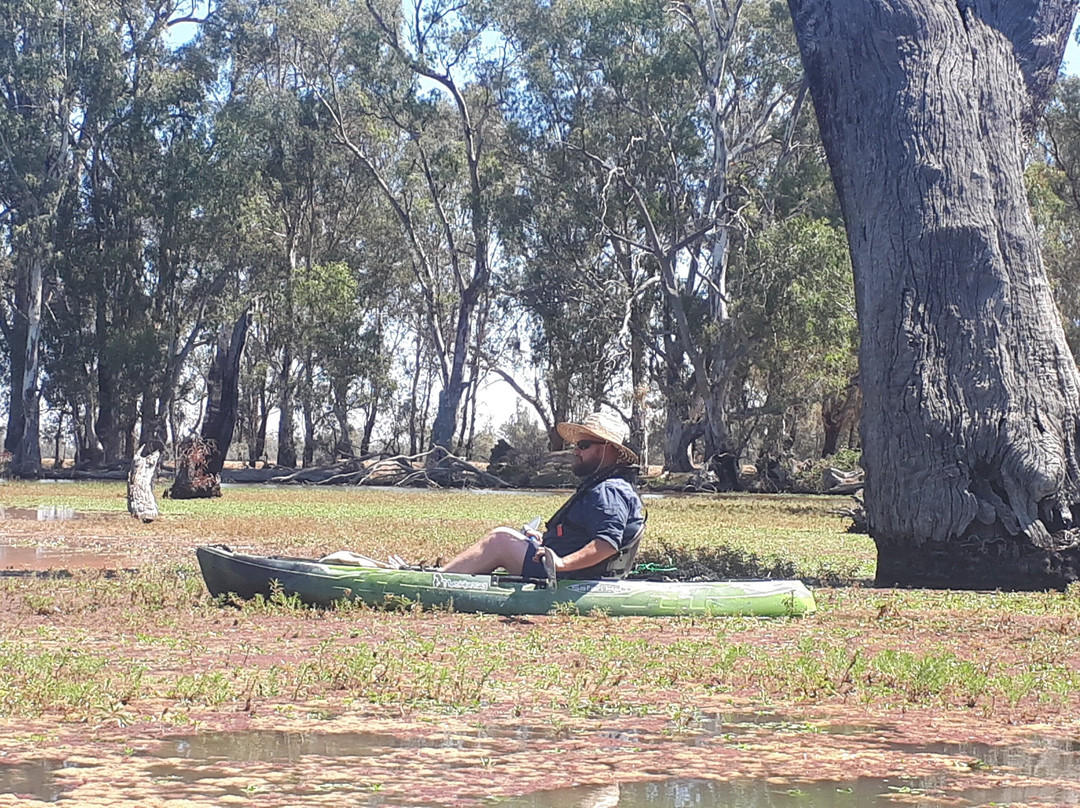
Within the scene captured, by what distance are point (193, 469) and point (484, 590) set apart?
19.2 m

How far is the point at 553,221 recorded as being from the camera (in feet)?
158

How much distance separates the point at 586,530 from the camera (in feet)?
29.5

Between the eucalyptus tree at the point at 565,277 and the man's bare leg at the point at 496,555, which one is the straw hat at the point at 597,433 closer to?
the man's bare leg at the point at 496,555

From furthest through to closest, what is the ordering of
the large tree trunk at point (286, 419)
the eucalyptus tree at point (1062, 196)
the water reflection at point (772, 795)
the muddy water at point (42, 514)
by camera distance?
the large tree trunk at point (286, 419)
the eucalyptus tree at point (1062, 196)
the muddy water at point (42, 514)
the water reflection at point (772, 795)

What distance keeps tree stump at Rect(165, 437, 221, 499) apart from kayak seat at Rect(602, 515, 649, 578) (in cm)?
1898

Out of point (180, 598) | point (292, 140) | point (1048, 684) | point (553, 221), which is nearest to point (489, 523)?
point (180, 598)

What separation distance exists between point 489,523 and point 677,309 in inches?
897

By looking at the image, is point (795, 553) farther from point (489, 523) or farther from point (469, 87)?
point (469, 87)

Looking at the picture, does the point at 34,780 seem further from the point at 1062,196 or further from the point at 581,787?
the point at 1062,196

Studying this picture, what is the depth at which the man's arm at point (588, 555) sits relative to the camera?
29.1 feet

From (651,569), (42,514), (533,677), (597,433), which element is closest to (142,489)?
(42,514)

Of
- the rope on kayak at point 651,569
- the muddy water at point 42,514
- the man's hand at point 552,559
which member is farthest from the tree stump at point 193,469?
the man's hand at point 552,559

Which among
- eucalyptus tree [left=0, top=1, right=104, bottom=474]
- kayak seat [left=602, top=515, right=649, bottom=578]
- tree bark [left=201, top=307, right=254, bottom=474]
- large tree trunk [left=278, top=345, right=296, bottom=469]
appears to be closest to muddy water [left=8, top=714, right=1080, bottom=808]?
kayak seat [left=602, top=515, right=649, bottom=578]

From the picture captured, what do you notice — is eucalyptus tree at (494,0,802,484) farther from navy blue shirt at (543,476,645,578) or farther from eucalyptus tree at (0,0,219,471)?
navy blue shirt at (543,476,645,578)
